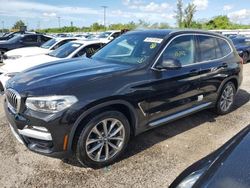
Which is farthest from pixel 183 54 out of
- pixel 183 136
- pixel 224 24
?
pixel 224 24

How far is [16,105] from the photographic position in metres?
3.37

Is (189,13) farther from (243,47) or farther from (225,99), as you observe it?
(225,99)

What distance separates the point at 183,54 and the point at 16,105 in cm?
267

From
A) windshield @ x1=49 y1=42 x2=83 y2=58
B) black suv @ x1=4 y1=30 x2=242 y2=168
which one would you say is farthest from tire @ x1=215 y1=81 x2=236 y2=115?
windshield @ x1=49 y1=42 x2=83 y2=58

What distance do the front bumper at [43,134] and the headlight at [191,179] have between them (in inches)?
61.9

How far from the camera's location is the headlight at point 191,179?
6.38 ft

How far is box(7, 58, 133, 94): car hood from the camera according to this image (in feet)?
10.9

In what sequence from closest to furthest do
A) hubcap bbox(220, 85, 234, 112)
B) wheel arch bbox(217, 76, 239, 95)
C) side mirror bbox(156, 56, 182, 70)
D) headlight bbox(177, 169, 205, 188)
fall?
headlight bbox(177, 169, 205, 188), side mirror bbox(156, 56, 182, 70), wheel arch bbox(217, 76, 239, 95), hubcap bbox(220, 85, 234, 112)

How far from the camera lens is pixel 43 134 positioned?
315 centimetres

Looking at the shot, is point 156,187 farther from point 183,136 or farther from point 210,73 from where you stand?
point 210,73

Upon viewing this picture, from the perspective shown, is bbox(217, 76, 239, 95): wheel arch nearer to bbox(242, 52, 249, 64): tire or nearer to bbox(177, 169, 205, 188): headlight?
bbox(177, 169, 205, 188): headlight

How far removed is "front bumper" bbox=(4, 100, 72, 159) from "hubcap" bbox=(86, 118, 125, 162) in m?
0.32

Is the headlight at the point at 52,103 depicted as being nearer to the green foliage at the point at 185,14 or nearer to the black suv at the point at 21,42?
the black suv at the point at 21,42

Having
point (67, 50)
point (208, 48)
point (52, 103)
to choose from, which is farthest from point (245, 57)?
point (52, 103)
